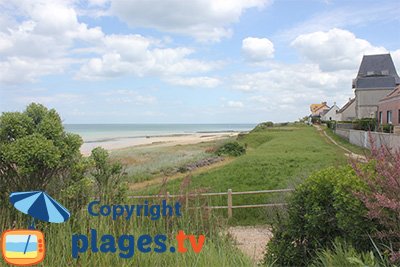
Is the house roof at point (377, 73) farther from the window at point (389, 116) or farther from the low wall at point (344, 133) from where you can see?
the low wall at point (344, 133)

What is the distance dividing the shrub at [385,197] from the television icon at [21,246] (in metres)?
2.45

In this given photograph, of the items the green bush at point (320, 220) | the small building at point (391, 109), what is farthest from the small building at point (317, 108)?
the green bush at point (320, 220)

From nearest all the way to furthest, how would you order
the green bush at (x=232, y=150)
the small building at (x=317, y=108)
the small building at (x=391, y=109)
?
1. the green bush at (x=232, y=150)
2. the small building at (x=391, y=109)
3. the small building at (x=317, y=108)

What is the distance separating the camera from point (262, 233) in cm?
949

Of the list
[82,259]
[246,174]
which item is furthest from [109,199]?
[246,174]

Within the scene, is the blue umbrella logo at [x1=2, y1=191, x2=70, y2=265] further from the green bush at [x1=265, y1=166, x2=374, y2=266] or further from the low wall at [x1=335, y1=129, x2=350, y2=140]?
the low wall at [x1=335, y1=129, x2=350, y2=140]

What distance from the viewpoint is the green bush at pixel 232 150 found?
2659 cm

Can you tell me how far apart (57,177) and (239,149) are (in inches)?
913

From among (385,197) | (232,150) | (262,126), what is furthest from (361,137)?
(262,126)

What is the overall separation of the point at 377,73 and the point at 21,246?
55286 millimetres

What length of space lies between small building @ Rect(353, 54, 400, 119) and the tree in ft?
153

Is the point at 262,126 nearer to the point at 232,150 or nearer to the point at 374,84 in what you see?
the point at 374,84

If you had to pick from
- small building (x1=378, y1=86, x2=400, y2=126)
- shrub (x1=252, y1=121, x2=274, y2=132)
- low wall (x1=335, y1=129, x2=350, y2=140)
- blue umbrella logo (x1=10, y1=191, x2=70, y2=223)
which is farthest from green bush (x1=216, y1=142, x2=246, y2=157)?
shrub (x1=252, y1=121, x2=274, y2=132)

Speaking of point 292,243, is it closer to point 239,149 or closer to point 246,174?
point 246,174
